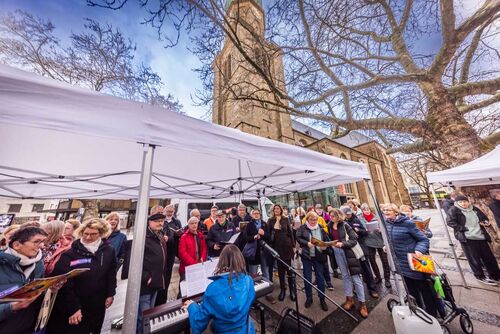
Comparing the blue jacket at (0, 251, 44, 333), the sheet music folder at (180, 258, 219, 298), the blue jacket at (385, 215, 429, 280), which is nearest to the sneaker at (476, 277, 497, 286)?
the blue jacket at (385, 215, 429, 280)

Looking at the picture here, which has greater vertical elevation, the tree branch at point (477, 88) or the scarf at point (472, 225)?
the tree branch at point (477, 88)

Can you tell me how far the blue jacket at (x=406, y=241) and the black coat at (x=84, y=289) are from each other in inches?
176

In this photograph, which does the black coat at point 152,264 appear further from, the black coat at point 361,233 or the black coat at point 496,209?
the black coat at point 496,209

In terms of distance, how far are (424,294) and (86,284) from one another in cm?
484

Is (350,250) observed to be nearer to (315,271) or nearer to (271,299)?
(315,271)

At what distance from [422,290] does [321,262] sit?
154 cm

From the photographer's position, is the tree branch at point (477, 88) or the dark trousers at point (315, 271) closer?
the dark trousers at point (315, 271)

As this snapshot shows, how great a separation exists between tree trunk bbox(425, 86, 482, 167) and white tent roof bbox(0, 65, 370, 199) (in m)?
3.55

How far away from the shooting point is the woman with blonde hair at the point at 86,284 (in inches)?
83.7

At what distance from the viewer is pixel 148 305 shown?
2.80 m

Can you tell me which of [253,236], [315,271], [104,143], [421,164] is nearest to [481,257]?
[315,271]

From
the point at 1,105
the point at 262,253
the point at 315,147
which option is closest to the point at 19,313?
the point at 1,105

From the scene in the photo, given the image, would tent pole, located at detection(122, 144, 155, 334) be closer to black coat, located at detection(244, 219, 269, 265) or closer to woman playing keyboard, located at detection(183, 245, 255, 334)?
woman playing keyboard, located at detection(183, 245, 255, 334)

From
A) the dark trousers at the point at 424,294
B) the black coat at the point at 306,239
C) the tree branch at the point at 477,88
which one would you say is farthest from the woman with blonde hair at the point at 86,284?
the tree branch at the point at 477,88
